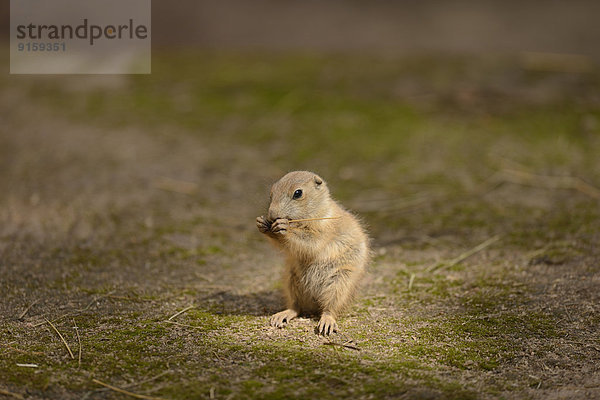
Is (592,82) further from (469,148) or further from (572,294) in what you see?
(572,294)

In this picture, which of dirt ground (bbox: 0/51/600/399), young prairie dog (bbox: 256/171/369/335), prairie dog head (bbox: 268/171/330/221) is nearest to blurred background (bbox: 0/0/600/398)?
dirt ground (bbox: 0/51/600/399)

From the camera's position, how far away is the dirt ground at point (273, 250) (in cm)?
296

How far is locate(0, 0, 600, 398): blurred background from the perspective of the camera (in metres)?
3.02

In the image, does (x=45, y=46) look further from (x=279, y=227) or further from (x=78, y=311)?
(x=279, y=227)

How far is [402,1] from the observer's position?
530 inches

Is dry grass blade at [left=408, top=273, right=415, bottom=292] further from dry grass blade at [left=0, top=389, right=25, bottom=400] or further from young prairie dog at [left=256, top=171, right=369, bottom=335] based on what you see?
dry grass blade at [left=0, top=389, right=25, bottom=400]

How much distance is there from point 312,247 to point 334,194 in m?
2.13

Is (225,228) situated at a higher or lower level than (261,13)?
lower

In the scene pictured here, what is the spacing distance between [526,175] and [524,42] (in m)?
5.35

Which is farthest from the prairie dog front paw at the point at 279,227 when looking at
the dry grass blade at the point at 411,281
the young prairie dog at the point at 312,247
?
the dry grass blade at the point at 411,281

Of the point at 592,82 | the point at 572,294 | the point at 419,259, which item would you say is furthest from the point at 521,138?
the point at 572,294

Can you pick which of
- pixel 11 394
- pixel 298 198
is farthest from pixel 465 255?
pixel 11 394

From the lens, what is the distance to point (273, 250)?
4.75 m

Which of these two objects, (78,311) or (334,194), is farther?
(334,194)
